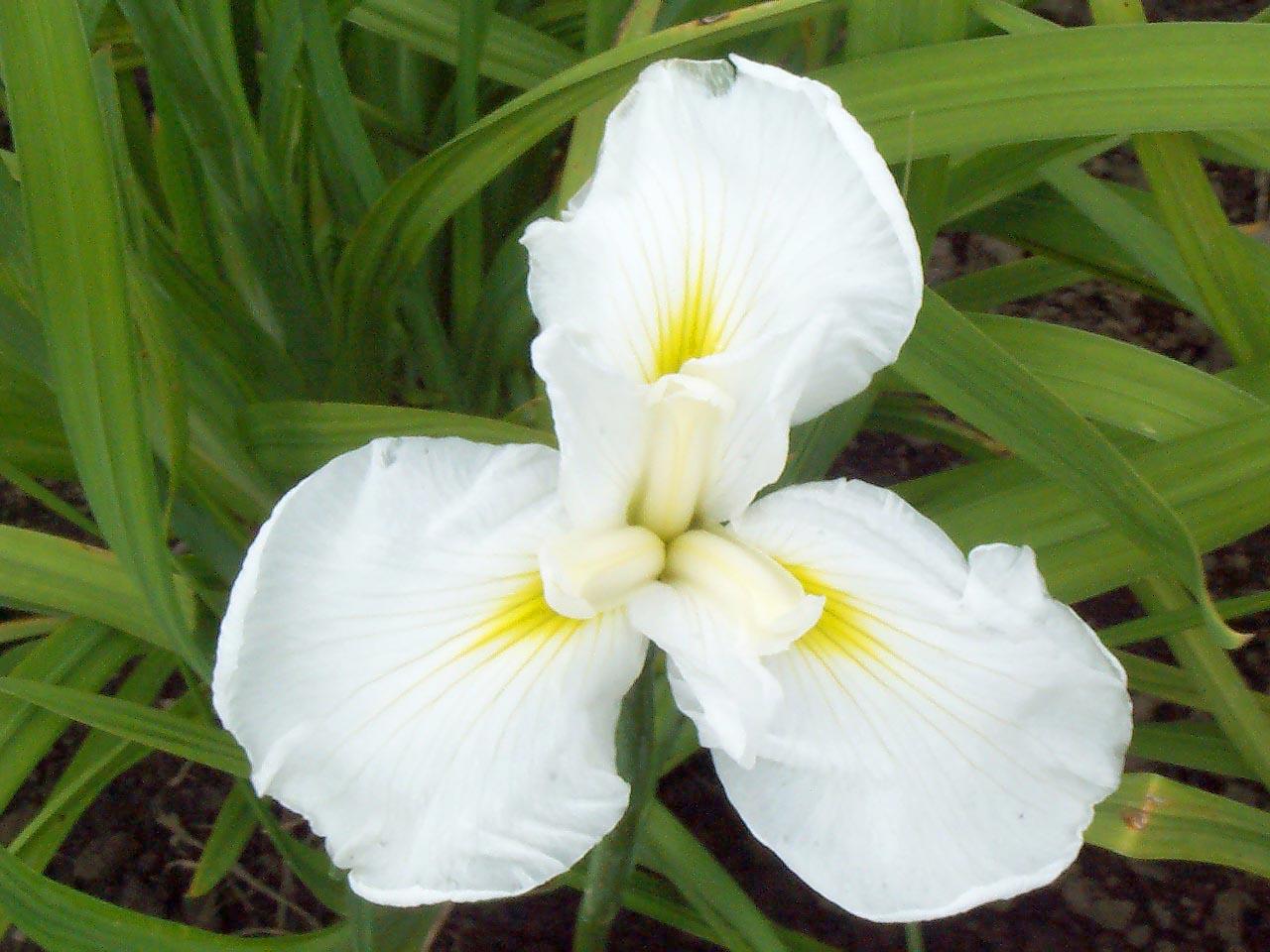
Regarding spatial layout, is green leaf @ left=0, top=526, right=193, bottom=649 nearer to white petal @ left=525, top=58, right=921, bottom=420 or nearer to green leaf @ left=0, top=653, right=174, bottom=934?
green leaf @ left=0, top=653, right=174, bottom=934

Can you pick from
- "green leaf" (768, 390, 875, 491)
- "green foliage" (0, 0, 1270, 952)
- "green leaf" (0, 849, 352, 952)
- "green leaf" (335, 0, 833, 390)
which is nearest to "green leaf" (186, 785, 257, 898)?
"green foliage" (0, 0, 1270, 952)

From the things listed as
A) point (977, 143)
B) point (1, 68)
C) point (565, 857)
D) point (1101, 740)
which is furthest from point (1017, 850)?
point (1, 68)

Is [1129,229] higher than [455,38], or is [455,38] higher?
[455,38]

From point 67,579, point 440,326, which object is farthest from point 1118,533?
point 67,579

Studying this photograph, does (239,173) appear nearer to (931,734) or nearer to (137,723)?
(137,723)

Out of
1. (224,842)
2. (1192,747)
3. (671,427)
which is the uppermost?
(671,427)
